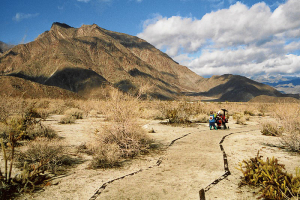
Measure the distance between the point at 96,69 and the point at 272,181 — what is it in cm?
10190

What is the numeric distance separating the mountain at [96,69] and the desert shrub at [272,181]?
2815cm

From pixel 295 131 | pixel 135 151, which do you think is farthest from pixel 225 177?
pixel 295 131

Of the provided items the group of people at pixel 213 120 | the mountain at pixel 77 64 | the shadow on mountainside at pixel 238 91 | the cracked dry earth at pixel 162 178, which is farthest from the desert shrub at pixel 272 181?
the shadow on mountainside at pixel 238 91

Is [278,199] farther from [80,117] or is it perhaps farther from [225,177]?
[80,117]

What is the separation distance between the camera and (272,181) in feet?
14.5

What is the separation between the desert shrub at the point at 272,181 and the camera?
418 cm

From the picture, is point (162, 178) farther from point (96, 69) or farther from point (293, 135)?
point (96, 69)

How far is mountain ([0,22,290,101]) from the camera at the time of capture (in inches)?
3216

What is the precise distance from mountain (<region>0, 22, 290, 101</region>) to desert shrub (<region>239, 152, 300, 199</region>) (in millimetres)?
28147

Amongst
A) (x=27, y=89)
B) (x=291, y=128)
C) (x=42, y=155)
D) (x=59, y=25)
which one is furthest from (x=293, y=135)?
(x=59, y=25)

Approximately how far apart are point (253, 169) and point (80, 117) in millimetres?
19711

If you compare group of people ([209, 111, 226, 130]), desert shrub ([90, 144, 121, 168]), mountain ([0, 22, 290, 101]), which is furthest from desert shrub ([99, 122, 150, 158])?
mountain ([0, 22, 290, 101])

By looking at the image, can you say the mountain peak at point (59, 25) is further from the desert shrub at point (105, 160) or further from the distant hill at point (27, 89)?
the desert shrub at point (105, 160)

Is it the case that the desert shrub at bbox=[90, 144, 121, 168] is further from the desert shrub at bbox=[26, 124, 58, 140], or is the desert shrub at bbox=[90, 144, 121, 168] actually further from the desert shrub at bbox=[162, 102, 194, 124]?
the desert shrub at bbox=[162, 102, 194, 124]
